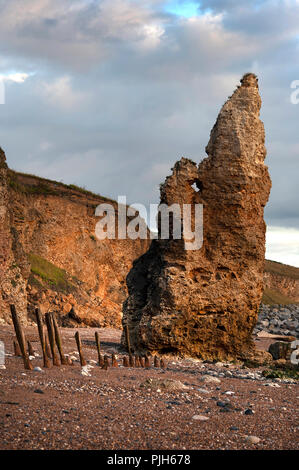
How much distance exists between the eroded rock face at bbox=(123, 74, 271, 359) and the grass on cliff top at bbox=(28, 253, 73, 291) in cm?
1561

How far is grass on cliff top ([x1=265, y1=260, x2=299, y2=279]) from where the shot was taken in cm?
8367

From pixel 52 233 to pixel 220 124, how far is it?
75.9 feet

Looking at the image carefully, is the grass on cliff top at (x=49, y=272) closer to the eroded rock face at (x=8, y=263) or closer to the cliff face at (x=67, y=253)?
the cliff face at (x=67, y=253)

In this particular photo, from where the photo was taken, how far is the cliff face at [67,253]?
96.2ft

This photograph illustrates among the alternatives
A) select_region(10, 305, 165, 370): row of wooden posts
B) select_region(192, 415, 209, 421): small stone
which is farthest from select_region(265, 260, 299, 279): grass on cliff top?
select_region(192, 415, 209, 421): small stone

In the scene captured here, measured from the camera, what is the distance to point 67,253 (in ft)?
120

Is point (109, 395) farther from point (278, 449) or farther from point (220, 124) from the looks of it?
point (220, 124)

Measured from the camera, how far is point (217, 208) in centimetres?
1502

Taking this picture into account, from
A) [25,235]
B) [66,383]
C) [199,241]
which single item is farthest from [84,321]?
[66,383]

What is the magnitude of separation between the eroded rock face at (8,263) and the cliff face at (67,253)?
358 millimetres

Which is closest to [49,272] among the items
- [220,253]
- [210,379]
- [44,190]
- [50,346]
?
[44,190]

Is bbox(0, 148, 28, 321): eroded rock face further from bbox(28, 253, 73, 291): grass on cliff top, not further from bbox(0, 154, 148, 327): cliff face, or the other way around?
bbox(28, 253, 73, 291): grass on cliff top

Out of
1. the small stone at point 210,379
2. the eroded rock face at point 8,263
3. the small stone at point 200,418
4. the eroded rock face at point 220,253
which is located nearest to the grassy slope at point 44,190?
the eroded rock face at point 8,263

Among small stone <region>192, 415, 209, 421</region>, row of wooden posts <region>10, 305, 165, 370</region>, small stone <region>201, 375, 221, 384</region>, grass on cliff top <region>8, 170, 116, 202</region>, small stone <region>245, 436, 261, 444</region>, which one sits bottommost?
small stone <region>201, 375, 221, 384</region>
